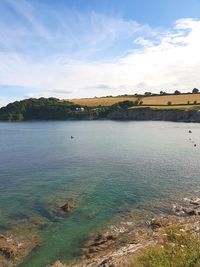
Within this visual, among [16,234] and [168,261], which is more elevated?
[168,261]

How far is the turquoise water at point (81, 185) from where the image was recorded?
32.9 metres

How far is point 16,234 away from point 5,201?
9.84m

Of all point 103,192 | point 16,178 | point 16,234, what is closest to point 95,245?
point 16,234

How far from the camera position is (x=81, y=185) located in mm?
48500

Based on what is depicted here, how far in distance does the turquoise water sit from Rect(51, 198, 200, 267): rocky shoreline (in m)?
1.47

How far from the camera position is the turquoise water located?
1294 inches

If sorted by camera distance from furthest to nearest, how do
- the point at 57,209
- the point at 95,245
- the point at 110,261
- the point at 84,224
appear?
1. the point at 57,209
2. the point at 84,224
3. the point at 95,245
4. the point at 110,261

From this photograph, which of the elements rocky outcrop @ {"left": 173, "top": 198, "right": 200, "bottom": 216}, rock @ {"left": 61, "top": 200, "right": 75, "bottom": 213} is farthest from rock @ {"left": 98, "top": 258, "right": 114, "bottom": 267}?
rocky outcrop @ {"left": 173, "top": 198, "right": 200, "bottom": 216}

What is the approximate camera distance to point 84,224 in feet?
112

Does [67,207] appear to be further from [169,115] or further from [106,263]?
[169,115]

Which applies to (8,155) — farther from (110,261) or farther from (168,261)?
(168,261)

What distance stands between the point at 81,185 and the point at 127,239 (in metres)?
19.2

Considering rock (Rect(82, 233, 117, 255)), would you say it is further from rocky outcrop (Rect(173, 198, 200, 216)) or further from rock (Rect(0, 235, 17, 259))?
rocky outcrop (Rect(173, 198, 200, 216))

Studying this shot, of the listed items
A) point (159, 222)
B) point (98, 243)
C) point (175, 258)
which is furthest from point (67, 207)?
point (175, 258)
